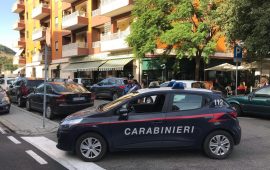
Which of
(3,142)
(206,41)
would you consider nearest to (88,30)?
(206,41)

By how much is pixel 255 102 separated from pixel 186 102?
6.61m

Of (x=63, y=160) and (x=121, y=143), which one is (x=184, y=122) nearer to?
(x=121, y=143)

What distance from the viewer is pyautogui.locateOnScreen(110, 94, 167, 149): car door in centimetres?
684

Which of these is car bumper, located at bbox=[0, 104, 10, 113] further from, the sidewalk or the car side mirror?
the car side mirror

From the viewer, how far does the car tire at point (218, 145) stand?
7043mm

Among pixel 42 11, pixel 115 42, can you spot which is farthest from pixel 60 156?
pixel 42 11

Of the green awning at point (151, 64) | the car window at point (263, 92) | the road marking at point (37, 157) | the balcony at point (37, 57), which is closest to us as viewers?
the road marking at point (37, 157)

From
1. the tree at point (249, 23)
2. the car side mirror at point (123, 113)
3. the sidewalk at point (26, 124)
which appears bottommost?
the sidewalk at point (26, 124)

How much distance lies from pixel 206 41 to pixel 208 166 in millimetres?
15777

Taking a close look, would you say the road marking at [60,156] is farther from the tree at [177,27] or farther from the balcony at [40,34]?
the balcony at [40,34]

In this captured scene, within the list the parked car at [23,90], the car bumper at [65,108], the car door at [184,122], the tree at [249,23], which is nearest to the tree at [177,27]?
the tree at [249,23]

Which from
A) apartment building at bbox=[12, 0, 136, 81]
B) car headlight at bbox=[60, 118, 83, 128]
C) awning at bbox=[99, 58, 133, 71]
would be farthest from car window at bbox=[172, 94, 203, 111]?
awning at bbox=[99, 58, 133, 71]

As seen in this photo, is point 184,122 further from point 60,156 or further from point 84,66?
point 84,66

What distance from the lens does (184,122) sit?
695 cm
